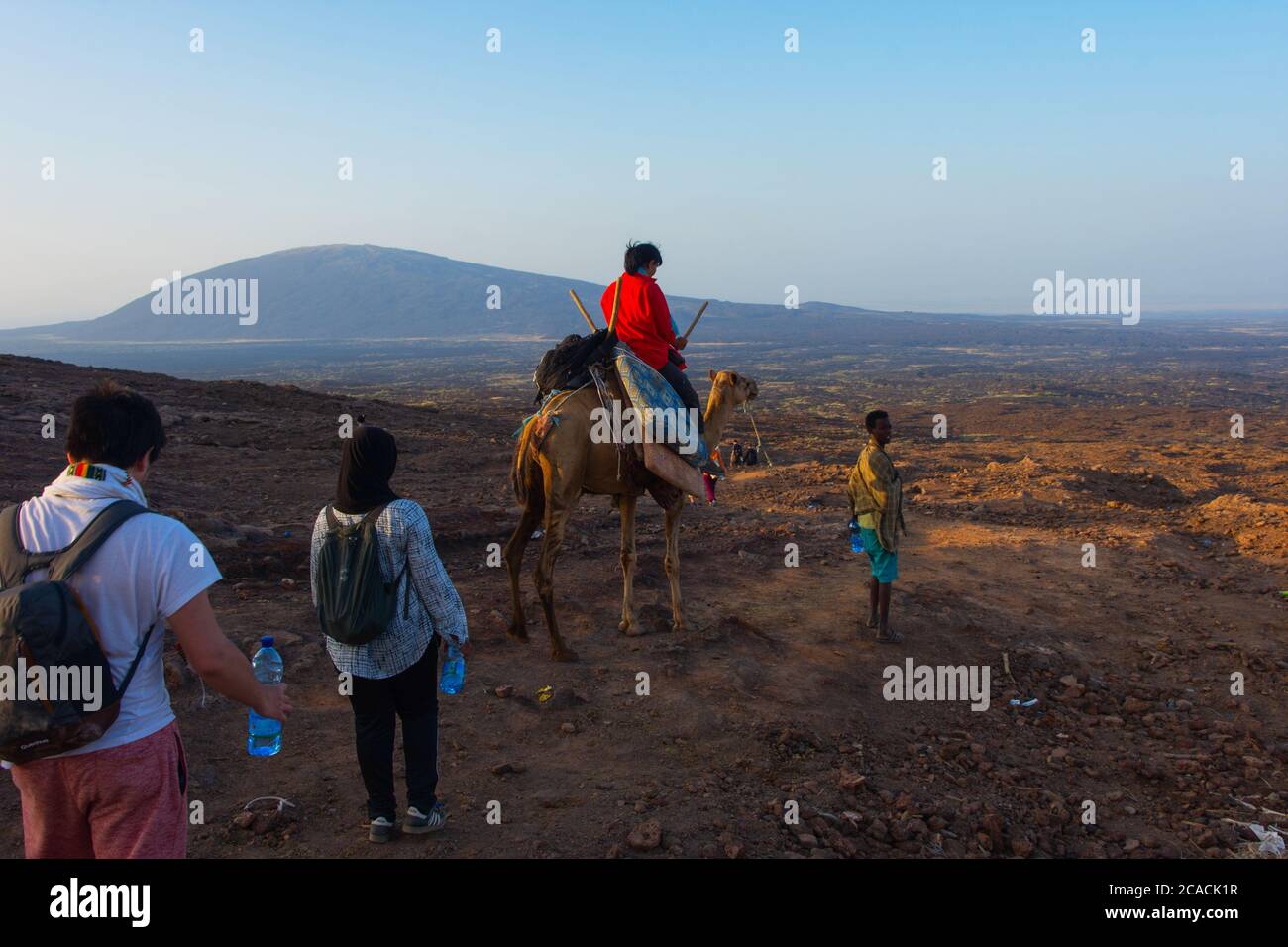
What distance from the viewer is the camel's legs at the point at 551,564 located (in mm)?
7211

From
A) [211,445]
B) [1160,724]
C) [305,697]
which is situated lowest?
[1160,724]

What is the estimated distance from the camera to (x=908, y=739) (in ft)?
20.7

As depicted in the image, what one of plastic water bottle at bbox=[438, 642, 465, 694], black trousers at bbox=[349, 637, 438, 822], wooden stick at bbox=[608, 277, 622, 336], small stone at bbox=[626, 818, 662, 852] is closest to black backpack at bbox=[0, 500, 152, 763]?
black trousers at bbox=[349, 637, 438, 822]

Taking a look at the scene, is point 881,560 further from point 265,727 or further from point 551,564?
point 265,727

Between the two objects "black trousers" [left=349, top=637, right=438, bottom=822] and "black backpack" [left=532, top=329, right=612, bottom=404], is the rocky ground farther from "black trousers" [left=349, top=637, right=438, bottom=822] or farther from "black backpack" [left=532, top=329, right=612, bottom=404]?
"black backpack" [left=532, top=329, right=612, bottom=404]

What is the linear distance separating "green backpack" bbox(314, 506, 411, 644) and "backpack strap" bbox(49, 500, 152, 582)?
1264mm

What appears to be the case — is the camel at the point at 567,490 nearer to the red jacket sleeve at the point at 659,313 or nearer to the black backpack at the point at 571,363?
the black backpack at the point at 571,363

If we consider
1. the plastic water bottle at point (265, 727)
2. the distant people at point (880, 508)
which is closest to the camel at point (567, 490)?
the distant people at point (880, 508)

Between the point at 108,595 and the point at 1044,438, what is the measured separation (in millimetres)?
30792

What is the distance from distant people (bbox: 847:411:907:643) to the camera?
7.95 m

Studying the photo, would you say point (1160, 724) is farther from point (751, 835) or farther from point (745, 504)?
point (745, 504)

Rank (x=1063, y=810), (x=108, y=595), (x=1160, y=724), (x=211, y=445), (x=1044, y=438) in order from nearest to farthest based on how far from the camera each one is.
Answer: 1. (x=108, y=595)
2. (x=1063, y=810)
3. (x=1160, y=724)
4. (x=211, y=445)
5. (x=1044, y=438)
